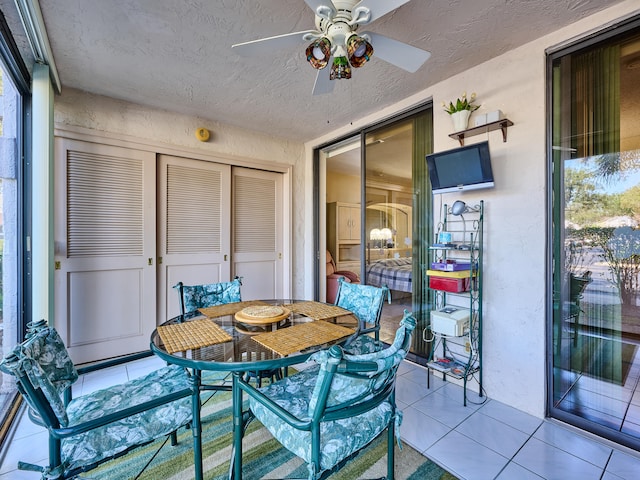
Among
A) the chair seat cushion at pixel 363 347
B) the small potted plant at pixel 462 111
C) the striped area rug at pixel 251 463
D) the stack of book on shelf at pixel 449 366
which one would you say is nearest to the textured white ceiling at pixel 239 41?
the small potted plant at pixel 462 111

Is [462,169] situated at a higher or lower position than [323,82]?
lower

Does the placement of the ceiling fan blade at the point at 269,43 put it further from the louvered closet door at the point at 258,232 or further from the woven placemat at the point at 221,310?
the louvered closet door at the point at 258,232

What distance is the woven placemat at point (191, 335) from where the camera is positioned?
1.31 metres

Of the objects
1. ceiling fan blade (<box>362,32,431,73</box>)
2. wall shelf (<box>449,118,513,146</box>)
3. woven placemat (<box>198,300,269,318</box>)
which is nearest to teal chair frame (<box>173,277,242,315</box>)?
woven placemat (<box>198,300,269,318</box>)

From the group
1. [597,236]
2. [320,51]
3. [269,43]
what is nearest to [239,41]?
[269,43]

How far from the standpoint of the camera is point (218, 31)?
1931 mm

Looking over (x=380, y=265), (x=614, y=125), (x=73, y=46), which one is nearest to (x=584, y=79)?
(x=614, y=125)

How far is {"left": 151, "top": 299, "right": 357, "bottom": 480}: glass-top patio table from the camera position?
1188mm

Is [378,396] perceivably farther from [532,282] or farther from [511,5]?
[511,5]

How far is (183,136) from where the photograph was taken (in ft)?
10.7

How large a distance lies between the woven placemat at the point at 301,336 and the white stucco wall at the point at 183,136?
8.41ft

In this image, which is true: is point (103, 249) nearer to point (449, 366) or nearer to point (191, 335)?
point (191, 335)

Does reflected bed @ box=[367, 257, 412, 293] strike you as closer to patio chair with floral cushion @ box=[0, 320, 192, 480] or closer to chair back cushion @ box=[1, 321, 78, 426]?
patio chair with floral cushion @ box=[0, 320, 192, 480]

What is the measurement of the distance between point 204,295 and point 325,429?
1444 mm
